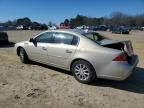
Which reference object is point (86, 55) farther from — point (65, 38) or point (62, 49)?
point (65, 38)

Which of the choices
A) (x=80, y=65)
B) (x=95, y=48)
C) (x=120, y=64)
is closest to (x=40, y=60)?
(x=80, y=65)

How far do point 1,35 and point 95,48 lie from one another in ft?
32.7

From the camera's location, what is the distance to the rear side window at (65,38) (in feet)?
22.1

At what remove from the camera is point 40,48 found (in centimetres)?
772

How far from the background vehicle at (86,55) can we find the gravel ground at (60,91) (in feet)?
1.19

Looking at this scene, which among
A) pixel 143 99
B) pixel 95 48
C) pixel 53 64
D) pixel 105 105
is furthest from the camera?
pixel 53 64

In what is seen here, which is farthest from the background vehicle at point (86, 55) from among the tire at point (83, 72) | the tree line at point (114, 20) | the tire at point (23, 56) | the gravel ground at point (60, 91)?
the tree line at point (114, 20)

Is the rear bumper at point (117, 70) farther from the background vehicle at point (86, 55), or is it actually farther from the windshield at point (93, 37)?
the windshield at point (93, 37)

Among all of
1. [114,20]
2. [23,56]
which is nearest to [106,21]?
[114,20]

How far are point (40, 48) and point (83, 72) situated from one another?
81.8 inches

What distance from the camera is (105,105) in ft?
16.3

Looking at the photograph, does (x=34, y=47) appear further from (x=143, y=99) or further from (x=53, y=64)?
(x=143, y=99)

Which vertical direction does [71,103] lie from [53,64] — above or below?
below

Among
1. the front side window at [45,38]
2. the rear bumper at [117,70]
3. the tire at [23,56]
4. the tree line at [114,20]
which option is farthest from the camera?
the tree line at [114,20]
